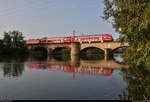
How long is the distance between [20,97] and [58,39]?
58.9m

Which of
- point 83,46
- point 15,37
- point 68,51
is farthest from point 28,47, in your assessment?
point 83,46

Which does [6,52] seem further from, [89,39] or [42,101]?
[42,101]

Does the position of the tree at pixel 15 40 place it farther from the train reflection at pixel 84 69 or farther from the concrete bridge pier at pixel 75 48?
the train reflection at pixel 84 69

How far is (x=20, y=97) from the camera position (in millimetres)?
7758

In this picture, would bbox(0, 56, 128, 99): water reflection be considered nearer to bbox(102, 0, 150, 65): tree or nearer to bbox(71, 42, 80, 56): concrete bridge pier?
bbox(102, 0, 150, 65): tree

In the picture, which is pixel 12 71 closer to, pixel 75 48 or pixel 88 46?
pixel 88 46

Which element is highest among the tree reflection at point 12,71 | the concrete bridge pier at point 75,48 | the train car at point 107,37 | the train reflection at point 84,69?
the train car at point 107,37

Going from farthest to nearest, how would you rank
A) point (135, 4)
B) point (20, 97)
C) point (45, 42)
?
point (45, 42)
point (135, 4)
point (20, 97)

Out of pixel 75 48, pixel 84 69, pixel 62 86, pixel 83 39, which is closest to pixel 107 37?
pixel 83 39

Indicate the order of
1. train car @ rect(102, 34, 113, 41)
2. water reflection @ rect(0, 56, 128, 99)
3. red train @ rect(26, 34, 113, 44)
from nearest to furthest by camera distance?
water reflection @ rect(0, 56, 128, 99), train car @ rect(102, 34, 113, 41), red train @ rect(26, 34, 113, 44)

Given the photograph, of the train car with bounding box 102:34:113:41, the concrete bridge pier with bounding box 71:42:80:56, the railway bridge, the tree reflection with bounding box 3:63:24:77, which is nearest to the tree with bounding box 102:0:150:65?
the tree reflection with bounding box 3:63:24:77

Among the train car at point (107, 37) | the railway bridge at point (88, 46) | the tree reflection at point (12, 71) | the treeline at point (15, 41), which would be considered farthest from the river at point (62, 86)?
the treeline at point (15, 41)

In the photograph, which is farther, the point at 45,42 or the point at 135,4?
the point at 45,42

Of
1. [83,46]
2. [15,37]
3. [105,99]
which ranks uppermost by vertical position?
[15,37]
